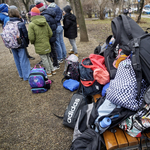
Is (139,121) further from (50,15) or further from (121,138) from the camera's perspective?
(50,15)

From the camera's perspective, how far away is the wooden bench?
1539 millimetres

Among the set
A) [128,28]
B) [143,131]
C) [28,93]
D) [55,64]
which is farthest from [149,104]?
[55,64]

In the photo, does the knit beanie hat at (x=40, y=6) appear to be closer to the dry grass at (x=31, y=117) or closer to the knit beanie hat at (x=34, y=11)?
the knit beanie hat at (x=34, y=11)

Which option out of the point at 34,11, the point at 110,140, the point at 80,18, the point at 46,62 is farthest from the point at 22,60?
the point at 80,18

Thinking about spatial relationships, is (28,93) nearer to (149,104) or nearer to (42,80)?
(42,80)

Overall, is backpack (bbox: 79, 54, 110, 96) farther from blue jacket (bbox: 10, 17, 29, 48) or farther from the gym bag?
blue jacket (bbox: 10, 17, 29, 48)

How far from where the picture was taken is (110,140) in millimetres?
1589

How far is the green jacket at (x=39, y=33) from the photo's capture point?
3066mm

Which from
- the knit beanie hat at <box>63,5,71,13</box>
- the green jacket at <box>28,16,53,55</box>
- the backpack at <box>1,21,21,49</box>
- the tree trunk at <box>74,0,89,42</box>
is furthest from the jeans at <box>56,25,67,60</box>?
the tree trunk at <box>74,0,89,42</box>

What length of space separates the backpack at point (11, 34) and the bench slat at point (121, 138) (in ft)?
9.74

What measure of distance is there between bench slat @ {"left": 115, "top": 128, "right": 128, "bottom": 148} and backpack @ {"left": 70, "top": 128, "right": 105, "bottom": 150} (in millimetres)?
201

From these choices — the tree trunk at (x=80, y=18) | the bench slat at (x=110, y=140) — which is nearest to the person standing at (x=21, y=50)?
the bench slat at (x=110, y=140)

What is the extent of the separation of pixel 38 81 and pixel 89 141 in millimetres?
1901

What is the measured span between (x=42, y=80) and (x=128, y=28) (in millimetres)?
2125
